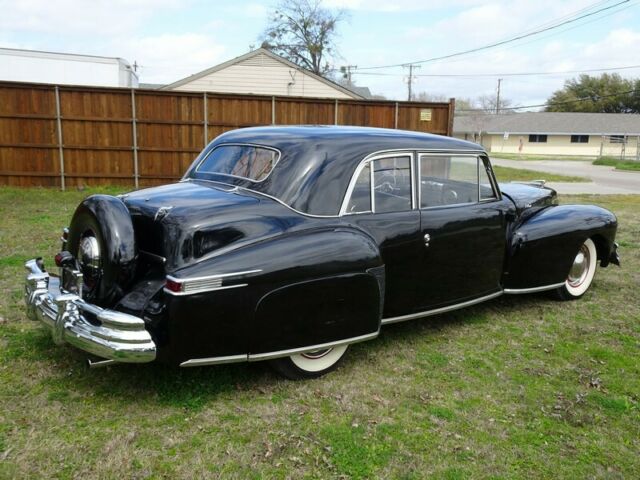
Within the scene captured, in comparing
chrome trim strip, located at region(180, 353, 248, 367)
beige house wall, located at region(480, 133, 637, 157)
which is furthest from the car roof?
beige house wall, located at region(480, 133, 637, 157)

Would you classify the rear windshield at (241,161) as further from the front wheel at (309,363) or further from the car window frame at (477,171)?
the front wheel at (309,363)

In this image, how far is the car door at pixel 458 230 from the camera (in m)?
4.09

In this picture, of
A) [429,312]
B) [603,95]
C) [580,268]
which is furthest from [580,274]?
[603,95]

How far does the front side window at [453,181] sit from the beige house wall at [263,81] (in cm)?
1585

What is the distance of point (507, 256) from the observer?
4746mm

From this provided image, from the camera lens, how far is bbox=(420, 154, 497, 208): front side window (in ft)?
13.7

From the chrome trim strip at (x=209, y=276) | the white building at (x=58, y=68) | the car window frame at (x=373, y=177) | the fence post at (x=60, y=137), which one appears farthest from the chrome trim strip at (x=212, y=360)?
the white building at (x=58, y=68)

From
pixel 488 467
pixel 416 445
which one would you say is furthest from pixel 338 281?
pixel 488 467

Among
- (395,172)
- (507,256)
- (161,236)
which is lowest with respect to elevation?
(507,256)

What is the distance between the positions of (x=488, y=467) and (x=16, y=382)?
288 centimetres

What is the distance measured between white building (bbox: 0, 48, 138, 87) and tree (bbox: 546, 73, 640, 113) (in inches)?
2289

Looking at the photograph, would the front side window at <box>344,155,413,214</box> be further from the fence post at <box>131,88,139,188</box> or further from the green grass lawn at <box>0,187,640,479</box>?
the fence post at <box>131,88,139,188</box>

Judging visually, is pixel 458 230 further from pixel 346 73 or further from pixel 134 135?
pixel 346 73

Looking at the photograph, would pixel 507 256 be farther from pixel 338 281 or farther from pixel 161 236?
pixel 161 236
